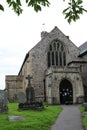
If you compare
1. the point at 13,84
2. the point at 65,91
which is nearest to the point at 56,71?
the point at 65,91

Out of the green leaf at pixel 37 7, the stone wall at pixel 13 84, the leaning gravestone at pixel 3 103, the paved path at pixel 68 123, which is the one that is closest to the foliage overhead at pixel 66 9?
the green leaf at pixel 37 7

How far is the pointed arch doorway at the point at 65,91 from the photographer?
4406 cm

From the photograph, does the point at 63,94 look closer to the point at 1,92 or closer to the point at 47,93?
the point at 47,93

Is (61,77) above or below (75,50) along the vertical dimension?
below

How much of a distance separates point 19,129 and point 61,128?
2051mm

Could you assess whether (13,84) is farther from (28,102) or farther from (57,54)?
(28,102)

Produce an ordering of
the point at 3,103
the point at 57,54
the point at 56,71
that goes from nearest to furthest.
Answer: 1. the point at 3,103
2. the point at 56,71
3. the point at 57,54

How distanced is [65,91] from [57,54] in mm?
7704

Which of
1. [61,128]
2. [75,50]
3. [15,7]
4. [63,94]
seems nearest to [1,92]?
[61,128]

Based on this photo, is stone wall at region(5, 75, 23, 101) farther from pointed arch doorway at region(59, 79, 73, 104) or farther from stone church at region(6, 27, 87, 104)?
pointed arch doorway at region(59, 79, 73, 104)

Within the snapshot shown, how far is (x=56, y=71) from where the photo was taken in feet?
142

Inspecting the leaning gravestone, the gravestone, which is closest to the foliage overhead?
the leaning gravestone

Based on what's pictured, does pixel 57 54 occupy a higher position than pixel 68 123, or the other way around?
pixel 57 54

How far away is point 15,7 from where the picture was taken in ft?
17.1
